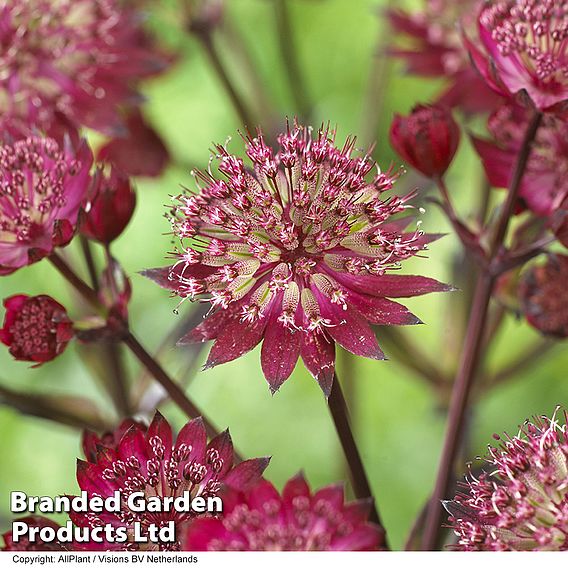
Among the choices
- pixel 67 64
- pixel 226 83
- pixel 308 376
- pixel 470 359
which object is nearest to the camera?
pixel 470 359

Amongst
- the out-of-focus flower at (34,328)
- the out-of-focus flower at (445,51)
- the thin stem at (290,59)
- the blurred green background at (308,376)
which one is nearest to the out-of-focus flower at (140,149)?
the blurred green background at (308,376)

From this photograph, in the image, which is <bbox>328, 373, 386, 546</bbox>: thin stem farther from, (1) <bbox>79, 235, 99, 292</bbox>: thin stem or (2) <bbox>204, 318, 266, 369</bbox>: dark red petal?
(1) <bbox>79, 235, 99, 292</bbox>: thin stem

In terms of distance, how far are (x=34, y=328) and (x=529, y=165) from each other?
0.39 metres

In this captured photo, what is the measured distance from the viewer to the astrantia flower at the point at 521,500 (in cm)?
48

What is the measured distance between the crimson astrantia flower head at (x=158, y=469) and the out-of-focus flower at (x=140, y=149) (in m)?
0.46

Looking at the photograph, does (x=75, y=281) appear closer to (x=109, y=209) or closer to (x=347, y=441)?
(x=109, y=209)

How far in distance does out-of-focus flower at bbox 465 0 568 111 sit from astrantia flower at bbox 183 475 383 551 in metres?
0.29

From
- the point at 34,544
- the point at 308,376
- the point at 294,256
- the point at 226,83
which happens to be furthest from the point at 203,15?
the point at 34,544

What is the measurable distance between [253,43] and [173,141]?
20 centimetres

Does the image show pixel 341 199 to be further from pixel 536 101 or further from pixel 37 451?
pixel 37 451

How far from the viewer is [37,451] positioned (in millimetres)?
1049

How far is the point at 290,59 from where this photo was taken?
39.6 inches

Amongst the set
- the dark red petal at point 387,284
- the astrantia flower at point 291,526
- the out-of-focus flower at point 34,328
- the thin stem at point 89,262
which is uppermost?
the thin stem at point 89,262

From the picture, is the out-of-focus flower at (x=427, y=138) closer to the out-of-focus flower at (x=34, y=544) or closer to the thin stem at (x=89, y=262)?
the thin stem at (x=89, y=262)
